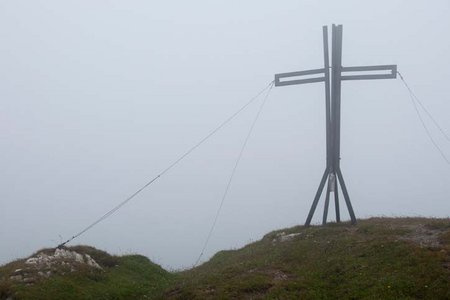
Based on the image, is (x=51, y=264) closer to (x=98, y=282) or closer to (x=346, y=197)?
(x=98, y=282)

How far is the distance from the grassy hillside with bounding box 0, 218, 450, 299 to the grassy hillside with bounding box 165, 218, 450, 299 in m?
0.02

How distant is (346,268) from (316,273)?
83 cm

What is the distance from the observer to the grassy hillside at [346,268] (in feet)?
38.8

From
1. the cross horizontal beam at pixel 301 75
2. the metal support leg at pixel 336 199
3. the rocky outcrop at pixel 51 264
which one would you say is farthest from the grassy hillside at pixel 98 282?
the cross horizontal beam at pixel 301 75

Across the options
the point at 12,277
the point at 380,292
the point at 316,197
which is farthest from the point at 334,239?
the point at 12,277

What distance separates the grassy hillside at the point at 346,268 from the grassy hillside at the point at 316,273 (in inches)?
0.9

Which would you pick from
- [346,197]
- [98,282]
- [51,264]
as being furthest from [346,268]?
[51,264]

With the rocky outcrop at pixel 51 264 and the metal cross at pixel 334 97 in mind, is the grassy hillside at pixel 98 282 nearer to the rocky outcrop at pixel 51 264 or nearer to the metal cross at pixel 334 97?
the rocky outcrop at pixel 51 264

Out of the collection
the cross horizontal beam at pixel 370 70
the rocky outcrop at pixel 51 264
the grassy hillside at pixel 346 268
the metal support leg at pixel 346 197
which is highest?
the cross horizontal beam at pixel 370 70

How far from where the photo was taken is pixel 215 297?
42.3ft

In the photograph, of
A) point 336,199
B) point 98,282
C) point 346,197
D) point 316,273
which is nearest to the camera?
point 316,273

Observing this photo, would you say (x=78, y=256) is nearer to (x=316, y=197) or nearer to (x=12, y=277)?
(x=12, y=277)

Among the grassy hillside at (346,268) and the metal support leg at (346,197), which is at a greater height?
the metal support leg at (346,197)

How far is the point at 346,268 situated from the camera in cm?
1348
